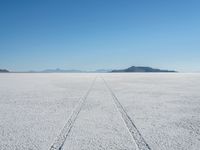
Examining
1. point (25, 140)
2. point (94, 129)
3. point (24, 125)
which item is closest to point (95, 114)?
point (94, 129)

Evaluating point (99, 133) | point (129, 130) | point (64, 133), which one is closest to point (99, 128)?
point (99, 133)

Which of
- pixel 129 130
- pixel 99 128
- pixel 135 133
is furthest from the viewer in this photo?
pixel 99 128

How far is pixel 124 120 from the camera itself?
187 inches

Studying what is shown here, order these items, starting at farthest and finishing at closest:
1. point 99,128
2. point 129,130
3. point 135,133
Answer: point 99,128
point 129,130
point 135,133

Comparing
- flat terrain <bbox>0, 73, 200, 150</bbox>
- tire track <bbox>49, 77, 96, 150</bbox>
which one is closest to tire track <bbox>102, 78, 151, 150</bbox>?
flat terrain <bbox>0, 73, 200, 150</bbox>

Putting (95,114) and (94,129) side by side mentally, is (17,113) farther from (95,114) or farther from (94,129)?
(94,129)

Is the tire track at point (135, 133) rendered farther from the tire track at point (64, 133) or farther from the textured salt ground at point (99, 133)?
the tire track at point (64, 133)

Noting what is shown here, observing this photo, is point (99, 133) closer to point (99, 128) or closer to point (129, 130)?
point (99, 128)

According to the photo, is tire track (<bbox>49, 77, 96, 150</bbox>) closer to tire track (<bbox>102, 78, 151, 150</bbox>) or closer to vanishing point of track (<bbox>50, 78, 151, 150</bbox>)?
vanishing point of track (<bbox>50, 78, 151, 150</bbox>)

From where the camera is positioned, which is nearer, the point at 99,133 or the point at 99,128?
the point at 99,133

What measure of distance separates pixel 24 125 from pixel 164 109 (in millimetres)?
3691

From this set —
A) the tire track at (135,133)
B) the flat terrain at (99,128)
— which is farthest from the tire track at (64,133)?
the tire track at (135,133)

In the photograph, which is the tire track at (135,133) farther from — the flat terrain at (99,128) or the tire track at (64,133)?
the tire track at (64,133)

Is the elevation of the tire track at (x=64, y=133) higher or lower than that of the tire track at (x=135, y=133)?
lower
